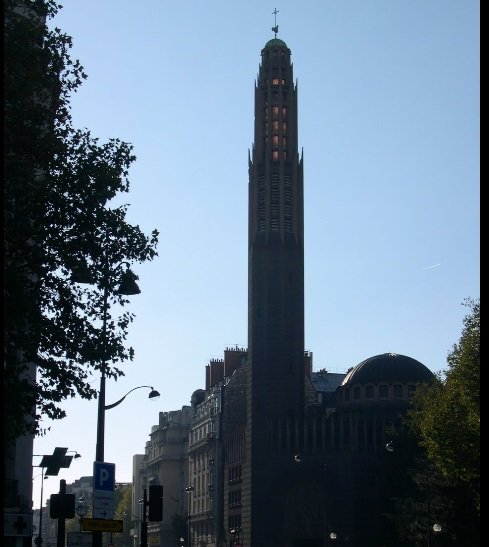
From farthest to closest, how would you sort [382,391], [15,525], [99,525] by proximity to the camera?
1. [382,391]
2. [99,525]
3. [15,525]

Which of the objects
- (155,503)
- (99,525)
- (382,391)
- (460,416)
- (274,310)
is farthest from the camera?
(382,391)

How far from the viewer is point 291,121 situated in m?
127

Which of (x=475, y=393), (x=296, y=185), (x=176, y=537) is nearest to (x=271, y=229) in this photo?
(x=296, y=185)

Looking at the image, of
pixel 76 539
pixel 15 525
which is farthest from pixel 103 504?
pixel 15 525

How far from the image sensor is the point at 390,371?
4897 inches

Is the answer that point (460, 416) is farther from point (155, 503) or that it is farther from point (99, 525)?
point (99, 525)

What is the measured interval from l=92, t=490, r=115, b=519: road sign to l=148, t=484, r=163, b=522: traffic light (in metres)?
2.51

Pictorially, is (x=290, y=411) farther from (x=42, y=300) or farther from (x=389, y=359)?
(x=42, y=300)

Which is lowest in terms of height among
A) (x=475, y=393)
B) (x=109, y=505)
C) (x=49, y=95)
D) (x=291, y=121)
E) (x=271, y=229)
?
(x=109, y=505)

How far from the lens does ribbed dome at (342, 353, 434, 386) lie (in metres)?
124

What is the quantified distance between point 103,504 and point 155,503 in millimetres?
3031

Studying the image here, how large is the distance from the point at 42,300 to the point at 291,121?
4052 inches

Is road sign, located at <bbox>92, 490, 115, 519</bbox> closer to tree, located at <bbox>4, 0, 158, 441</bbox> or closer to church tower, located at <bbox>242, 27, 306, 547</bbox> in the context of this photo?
tree, located at <bbox>4, 0, 158, 441</bbox>

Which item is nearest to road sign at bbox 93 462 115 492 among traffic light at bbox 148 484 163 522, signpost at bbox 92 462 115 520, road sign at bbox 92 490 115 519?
signpost at bbox 92 462 115 520
